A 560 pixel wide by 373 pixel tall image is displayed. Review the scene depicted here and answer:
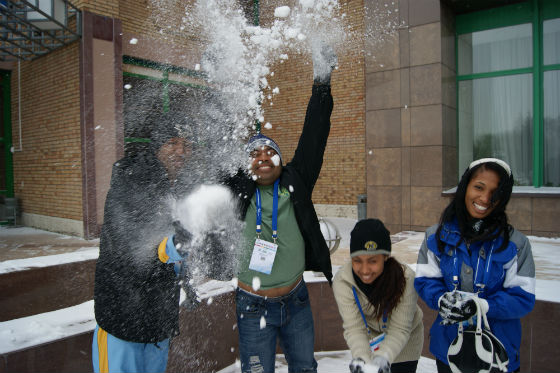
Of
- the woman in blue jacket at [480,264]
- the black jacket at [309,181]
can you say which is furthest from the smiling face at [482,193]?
the black jacket at [309,181]

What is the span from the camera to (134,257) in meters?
2.05

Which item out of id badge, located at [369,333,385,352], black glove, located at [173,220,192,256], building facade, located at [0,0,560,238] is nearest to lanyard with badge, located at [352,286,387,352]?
id badge, located at [369,333,385,352]

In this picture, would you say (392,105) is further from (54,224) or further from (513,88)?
(54,224)

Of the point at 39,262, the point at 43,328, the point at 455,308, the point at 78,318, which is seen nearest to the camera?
the point at 455,308

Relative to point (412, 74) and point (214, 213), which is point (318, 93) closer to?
point (214, 213)

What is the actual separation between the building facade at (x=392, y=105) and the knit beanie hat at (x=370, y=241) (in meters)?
6.72

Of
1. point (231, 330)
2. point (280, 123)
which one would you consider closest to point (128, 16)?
point (280, 123)

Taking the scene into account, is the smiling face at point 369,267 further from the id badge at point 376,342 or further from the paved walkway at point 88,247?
Result: the paved walkway at point 88,247

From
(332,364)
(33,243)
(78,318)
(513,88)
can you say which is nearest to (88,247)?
(33,243)

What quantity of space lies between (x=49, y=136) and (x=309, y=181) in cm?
912

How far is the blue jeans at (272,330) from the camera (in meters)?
2.40

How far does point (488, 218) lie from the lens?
2.13m

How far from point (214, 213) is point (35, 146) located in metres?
9.43

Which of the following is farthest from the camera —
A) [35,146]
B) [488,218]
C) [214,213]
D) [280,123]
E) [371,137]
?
[280,123]
